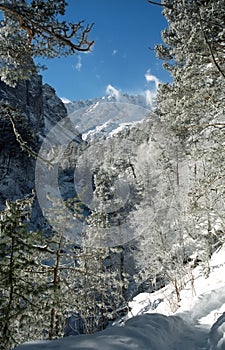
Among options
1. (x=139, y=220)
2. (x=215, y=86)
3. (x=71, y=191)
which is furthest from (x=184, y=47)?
Answer: (x=71, y=191)

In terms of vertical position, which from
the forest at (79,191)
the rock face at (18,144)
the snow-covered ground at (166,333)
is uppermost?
the rock face at (18,144)

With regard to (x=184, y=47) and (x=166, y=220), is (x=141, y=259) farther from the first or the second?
(x=184, y=47)

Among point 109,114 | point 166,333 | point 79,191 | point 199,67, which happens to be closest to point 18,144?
point 79,191

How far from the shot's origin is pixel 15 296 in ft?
12.9

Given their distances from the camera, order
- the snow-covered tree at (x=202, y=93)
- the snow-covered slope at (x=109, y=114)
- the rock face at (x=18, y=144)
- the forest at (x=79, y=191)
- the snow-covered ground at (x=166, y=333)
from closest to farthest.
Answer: the snow-covered ground at (x=166, y=333) → the forest at (x=79, y=191) → the snow-covered tree at (x=202, y=93) → the rock face at (x=18, y=144) → the snow-covered slope at (x=109, y=114)

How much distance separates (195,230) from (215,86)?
188 inches

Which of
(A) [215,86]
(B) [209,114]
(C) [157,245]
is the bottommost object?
(C) [157,245]

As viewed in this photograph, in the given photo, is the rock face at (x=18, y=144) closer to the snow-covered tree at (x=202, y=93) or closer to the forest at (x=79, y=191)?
the forest at (x=79, y=191)

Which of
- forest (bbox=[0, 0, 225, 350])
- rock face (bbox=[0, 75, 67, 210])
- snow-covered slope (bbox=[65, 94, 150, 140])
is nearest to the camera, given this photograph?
forest (bbox=[0, 0, 225, 350])

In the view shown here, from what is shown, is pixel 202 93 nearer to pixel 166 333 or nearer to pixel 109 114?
pixel 166 333

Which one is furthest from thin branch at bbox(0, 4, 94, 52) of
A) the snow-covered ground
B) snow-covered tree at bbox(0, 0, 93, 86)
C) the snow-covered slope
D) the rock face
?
the snow-covered slope

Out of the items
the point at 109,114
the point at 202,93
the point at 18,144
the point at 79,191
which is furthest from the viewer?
Result: the point at 109,114

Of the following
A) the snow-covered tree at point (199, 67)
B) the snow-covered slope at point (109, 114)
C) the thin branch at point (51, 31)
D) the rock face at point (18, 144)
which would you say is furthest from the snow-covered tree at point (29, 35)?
the snow-covered slope at point (109, 114)

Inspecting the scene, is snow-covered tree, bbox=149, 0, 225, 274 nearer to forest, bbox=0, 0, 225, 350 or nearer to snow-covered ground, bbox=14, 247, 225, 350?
forest, bbox=0, 0, 225, 350
